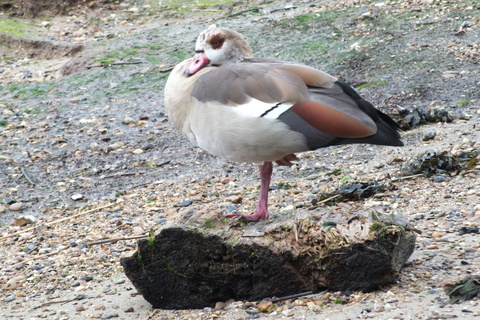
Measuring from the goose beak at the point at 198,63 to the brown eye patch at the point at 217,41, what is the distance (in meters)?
0.10

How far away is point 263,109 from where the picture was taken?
444cm

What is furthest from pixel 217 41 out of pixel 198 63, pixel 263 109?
pixel 263 109

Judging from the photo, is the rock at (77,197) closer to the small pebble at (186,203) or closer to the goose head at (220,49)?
the small pebble at (186,203)

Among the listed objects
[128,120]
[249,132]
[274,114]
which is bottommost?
[128,120]

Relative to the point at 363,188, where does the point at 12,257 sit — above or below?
below

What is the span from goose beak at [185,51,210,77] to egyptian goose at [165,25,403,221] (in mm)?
204

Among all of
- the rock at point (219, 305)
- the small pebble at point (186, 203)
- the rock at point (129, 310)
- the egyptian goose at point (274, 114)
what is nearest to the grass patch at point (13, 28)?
the small pebble at point (186, 203)

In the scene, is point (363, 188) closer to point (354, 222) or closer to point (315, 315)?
point (354, 222)

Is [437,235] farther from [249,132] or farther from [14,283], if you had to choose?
[14,283]

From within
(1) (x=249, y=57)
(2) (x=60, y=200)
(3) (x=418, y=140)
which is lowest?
(2) (x=60, y=200)

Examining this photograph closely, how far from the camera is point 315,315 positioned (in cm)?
372

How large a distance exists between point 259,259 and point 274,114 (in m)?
0.90

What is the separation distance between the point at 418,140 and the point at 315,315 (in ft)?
12.0

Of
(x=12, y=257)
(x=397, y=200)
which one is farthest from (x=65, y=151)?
(x=397, y=200)
